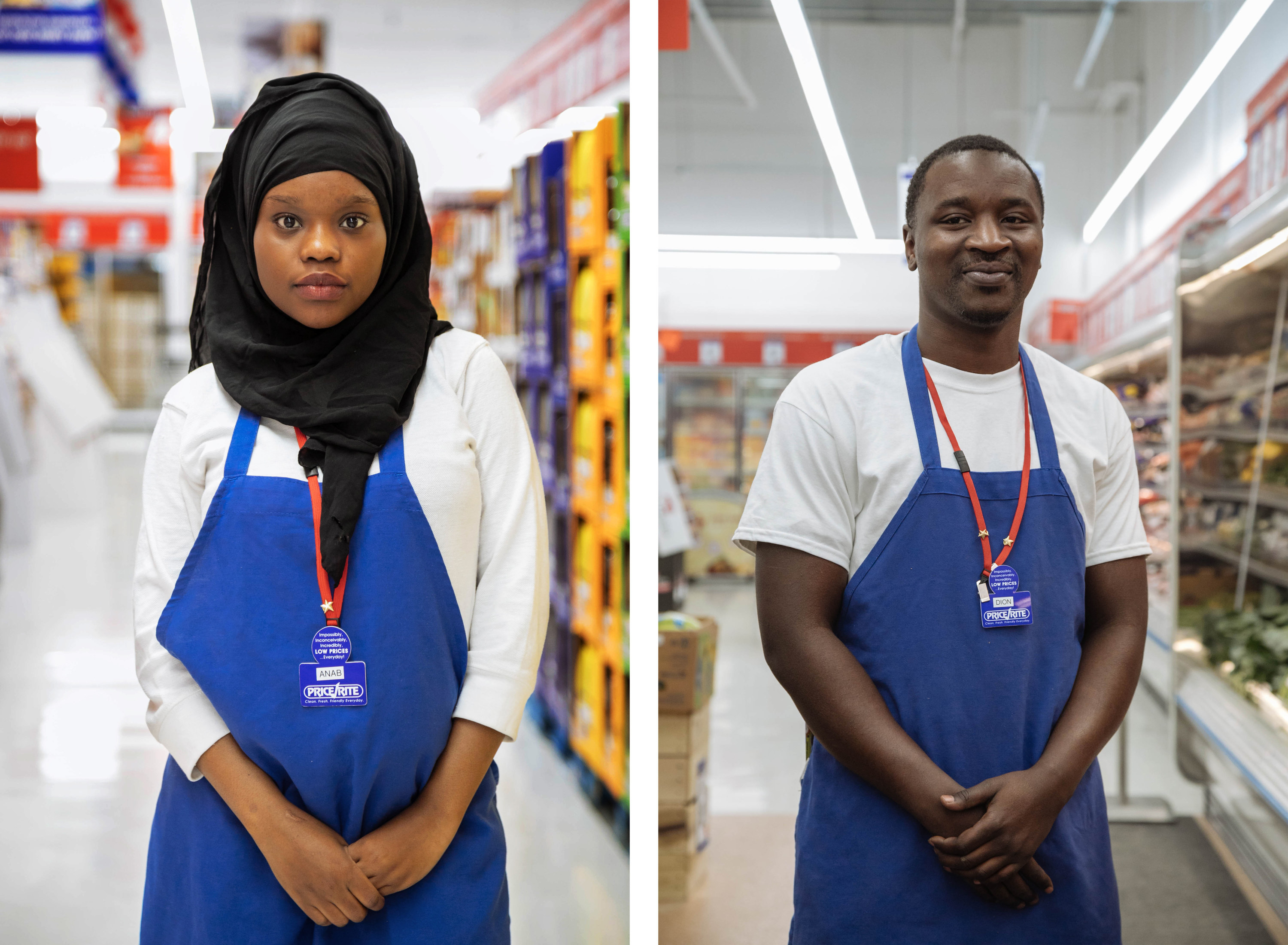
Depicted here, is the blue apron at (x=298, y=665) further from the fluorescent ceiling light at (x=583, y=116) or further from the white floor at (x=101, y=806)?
the fluorescent ceiling light at (x=583, y=116)

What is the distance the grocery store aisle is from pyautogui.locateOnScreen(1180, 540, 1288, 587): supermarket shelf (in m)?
0.40

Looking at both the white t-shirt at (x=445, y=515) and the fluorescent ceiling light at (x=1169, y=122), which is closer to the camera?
the white t-shirt at (x=445, y=515)

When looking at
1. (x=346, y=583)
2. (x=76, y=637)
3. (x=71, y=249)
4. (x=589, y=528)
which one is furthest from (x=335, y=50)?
(x=71, y=249)

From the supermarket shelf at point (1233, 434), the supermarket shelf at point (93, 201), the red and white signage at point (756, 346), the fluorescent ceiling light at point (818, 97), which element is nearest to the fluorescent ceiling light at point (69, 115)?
the red and white signage at point (756, 346)

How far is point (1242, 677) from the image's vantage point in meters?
2.46

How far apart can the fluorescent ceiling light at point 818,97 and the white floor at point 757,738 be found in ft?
2.39

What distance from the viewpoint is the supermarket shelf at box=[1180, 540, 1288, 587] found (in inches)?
92.0

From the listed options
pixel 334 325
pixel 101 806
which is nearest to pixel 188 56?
pixel 334 325

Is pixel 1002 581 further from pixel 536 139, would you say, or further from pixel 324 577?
pixel 536 139

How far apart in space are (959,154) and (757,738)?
1.06 m

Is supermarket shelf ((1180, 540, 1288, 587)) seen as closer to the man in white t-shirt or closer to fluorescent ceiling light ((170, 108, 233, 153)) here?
the man in white t-shirt

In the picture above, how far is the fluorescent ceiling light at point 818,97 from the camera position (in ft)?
6.01

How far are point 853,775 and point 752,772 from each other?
0.59 m

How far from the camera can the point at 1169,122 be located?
1845 millimetres
